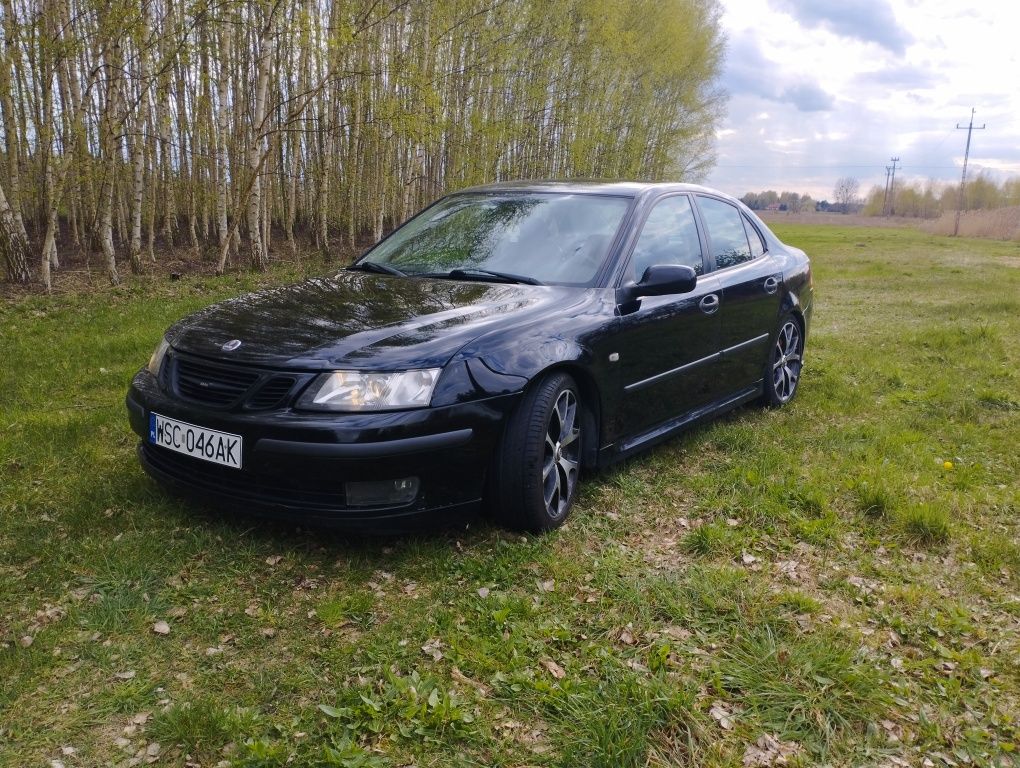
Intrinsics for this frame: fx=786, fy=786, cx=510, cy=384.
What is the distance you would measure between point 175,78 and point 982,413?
12.5 m

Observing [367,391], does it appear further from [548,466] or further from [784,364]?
[784,364]

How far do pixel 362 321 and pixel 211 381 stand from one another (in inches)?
23.5

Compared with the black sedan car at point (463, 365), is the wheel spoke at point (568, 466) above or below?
below

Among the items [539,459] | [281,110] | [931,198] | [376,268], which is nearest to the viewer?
[539,459]

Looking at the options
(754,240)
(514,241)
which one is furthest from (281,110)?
(514,241)

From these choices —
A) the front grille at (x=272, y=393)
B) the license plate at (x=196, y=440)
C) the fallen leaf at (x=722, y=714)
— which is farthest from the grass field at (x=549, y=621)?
the front grille at (x=272, y=393)

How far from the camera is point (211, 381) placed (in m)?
2.91

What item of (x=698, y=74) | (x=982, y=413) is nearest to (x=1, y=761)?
(x=982, y=413)

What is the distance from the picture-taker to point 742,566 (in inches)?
122

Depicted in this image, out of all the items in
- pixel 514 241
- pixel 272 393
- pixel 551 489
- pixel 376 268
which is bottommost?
pixel 551 489

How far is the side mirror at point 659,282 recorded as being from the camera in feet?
11.6

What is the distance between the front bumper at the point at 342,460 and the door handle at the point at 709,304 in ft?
5.16

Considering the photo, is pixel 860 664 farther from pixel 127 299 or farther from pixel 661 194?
pixel 127 299

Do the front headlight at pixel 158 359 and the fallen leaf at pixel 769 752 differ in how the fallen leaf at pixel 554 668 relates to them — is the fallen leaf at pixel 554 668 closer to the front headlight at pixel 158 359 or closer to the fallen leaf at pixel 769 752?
the fallen leaf at pixel 769 752
